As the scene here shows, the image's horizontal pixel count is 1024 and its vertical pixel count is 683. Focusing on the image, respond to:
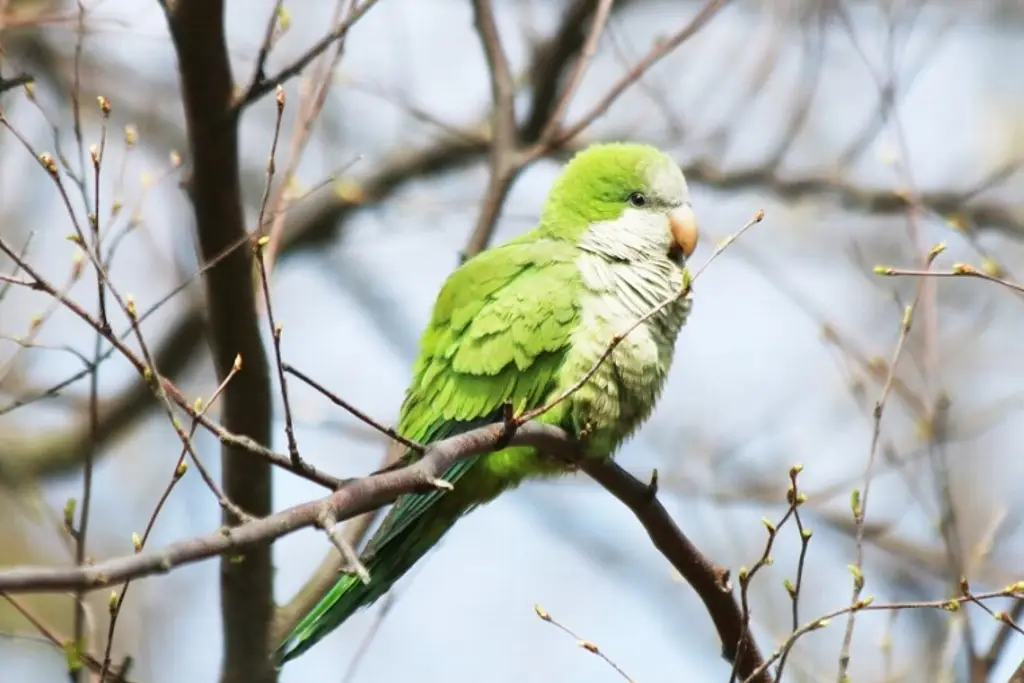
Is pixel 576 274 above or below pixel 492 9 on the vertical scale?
below

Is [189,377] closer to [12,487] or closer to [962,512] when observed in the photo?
[12,487]

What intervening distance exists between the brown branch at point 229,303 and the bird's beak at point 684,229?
5.12 feet

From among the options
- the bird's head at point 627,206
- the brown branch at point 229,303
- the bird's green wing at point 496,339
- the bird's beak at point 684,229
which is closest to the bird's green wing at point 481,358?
the bird's green wing at point 496,339

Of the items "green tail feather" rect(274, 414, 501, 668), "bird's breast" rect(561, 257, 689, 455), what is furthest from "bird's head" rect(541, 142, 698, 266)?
"green tail feather" rect(274, 414, 501, 668)

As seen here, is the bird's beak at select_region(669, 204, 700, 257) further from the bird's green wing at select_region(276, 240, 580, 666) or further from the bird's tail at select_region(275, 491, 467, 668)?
the bird's tail at select_region(275, 491, 467, 668)

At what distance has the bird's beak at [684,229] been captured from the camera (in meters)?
4.17

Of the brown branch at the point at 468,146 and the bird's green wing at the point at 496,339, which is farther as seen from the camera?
the brown branch at the point at 468,146

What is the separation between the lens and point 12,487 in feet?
15.4

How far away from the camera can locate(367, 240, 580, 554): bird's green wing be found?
376 centimetres

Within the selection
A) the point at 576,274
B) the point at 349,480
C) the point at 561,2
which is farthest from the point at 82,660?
the point at 561,2

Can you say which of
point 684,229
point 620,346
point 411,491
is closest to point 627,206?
point 684,229

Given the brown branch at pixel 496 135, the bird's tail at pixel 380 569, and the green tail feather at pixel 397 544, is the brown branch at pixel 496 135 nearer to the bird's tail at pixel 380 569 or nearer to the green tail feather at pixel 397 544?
the green tail feather at pixel 397 544

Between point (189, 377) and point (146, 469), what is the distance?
3.37 meters

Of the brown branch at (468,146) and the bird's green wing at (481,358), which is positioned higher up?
the brown branch at (468,146)
